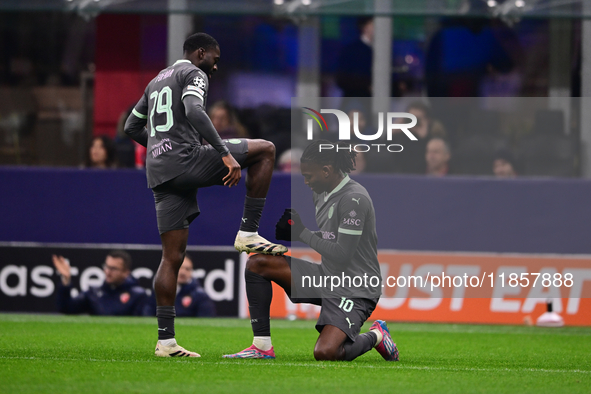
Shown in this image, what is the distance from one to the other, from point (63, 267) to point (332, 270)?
472 centimetres

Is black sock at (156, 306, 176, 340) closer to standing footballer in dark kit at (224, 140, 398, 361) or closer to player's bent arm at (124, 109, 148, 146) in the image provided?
standing footballer in dark kit at (224, 140, 398, 361)

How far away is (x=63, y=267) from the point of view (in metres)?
9.84

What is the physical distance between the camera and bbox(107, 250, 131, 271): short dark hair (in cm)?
978

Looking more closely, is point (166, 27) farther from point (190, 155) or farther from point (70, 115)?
point (190, 155)

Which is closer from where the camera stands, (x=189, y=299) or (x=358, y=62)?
(x=189, y=299)

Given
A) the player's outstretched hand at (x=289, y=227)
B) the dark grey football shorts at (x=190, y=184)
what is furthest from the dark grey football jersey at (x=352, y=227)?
the dark grey football shorts at (x=190, y=184)

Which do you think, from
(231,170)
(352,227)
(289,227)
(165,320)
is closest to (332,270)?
(352,227)

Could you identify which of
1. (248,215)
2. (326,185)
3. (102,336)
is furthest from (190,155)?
(102,336)

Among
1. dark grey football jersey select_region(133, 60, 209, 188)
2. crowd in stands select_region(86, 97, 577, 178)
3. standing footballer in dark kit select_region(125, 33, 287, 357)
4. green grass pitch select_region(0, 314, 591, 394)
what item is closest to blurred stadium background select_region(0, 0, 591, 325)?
crowd in stands select_region(86, 97, 577, 178)

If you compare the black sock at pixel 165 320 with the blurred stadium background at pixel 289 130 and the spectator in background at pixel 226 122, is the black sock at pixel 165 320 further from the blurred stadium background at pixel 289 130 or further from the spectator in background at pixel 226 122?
the spectator in background at pixel 226 122

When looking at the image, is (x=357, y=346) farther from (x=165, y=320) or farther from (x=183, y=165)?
(x=183, y=165)

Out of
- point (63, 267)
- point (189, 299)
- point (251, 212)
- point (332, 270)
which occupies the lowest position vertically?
point (189, 299)

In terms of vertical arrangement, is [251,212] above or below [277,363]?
above

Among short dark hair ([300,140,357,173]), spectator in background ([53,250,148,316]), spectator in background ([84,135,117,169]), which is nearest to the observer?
short dark hair ([300,140,357,173])
